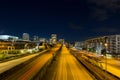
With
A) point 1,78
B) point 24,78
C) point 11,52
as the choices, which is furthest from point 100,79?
point 11,52

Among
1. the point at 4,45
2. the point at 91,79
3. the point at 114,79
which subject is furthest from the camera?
the point at 4,45

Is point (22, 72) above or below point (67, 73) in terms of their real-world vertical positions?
above

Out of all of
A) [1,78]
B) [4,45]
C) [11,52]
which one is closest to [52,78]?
[1,78]

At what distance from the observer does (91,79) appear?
138 feet

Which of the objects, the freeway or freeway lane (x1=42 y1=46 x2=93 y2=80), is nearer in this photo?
the freeway

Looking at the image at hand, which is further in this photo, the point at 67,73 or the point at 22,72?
the point at 67,73

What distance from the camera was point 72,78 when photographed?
42938 mm

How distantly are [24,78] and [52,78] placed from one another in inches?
207

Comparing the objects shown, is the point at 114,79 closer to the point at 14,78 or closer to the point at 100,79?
the point at 100,79

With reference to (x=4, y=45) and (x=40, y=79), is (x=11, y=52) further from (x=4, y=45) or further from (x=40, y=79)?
(x=4, y=45)

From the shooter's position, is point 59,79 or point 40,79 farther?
point 59,79

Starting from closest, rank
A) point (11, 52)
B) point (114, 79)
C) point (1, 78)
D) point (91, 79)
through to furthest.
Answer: point (114, 79) < point (1, 78) < point (91, 79) < point (11, 52)

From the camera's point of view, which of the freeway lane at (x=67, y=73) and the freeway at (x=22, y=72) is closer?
the freeway at (x=22, y=72)

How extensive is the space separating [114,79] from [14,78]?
57.3 feet
